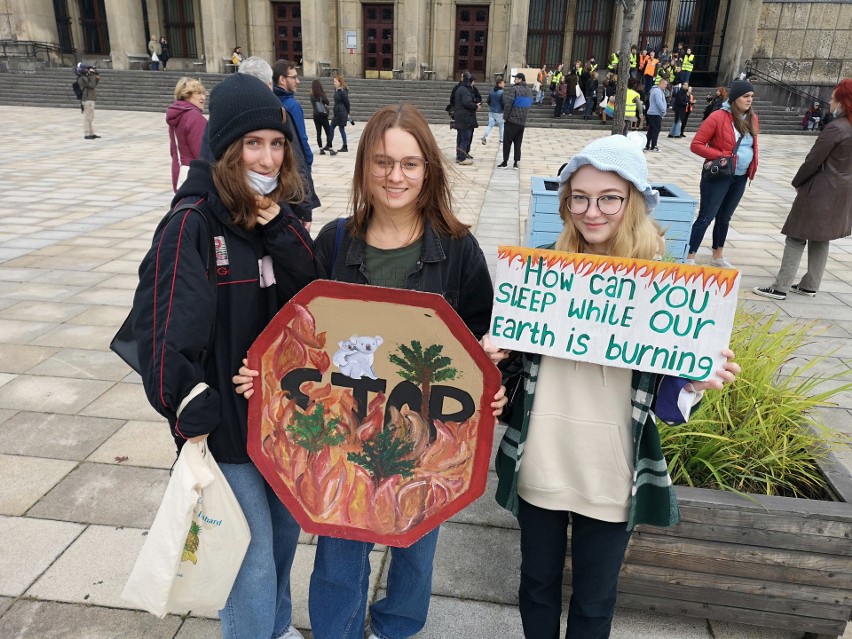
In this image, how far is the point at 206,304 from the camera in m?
1.58

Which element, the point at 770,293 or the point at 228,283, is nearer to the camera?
the point at 228,283

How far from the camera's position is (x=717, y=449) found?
2.50 meters

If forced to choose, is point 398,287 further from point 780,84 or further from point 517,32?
point 517,32

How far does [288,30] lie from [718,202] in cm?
3024

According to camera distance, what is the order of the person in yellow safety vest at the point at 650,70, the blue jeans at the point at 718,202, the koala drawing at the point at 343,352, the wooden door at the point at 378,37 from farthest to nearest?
the wooden door at the point at 378,37, the person in yellow safety vest at the point at 650,70, the blue jeans at the point at 718,202, the koala drawing at the point at 343,352

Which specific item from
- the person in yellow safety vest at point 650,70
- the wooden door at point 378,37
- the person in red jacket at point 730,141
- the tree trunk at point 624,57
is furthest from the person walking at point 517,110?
the wooden door at point 378,37

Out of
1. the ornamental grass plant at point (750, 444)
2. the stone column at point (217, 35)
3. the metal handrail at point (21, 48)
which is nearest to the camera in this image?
the ornamental grass plant at point (750, 444)

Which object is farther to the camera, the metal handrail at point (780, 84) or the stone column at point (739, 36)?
the stone column at point (739, 36)

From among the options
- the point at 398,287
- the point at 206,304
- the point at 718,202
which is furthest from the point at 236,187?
the point at 718,202

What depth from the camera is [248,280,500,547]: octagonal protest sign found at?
5.25 feet

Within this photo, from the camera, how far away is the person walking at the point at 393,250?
174cm

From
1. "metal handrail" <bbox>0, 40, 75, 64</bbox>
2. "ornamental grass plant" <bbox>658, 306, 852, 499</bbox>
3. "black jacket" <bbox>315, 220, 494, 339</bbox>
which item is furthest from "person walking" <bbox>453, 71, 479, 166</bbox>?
"metal handrail" <bbox>0, 40, 75, 64</bbox>

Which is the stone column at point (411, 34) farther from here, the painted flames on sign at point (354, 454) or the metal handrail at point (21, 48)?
the painted flames on sign at point (354, 454)

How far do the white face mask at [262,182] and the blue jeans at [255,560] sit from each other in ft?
2.61
